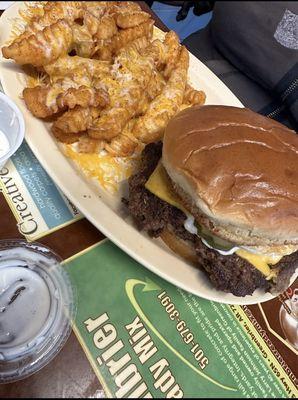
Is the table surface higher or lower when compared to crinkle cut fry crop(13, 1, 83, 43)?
lower

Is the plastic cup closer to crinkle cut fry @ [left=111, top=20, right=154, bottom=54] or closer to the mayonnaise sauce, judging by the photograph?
the mayonnaise sauce

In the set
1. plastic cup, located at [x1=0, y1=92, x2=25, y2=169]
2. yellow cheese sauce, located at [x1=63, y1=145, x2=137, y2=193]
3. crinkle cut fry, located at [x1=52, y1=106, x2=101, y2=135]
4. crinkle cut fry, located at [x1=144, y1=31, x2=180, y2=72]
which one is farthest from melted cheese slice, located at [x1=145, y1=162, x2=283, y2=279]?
crinkle cut fry, located at [x1=144, y1=31, x2=180, y2=72]

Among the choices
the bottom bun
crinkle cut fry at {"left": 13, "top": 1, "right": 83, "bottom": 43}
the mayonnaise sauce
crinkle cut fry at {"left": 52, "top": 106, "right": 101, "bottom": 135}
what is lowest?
the mayonnaise sauce

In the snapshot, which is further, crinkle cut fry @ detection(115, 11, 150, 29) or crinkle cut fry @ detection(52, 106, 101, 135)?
crinkle cut fry @ detection(115, 11, 150, 29)

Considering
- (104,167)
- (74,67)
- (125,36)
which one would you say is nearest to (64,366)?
(104,167)

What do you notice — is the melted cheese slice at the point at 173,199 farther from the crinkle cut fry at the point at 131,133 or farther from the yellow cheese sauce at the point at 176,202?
the crinkle cut fry at the point at 131,133

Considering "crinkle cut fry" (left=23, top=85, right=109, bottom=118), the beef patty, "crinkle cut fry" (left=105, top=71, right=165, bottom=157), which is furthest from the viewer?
"crinkle cut fry" (left=105, top=71, right=165, bottom=157)
